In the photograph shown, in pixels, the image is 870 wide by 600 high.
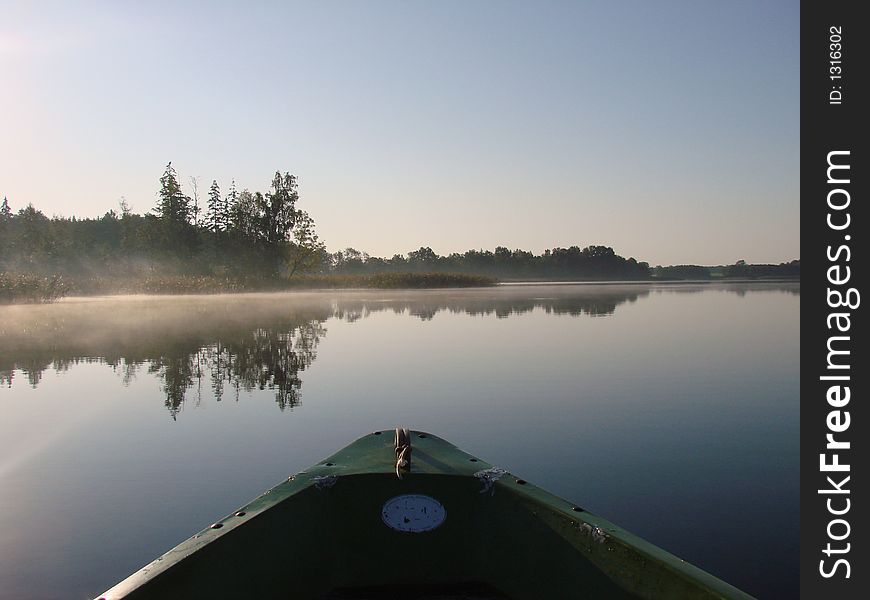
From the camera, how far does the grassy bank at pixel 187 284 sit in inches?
1324

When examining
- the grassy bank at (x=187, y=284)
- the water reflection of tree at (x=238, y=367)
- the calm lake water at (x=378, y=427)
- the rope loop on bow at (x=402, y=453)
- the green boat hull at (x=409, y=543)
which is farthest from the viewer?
the grassy bank at (x=187, y=284)

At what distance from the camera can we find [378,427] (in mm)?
8359

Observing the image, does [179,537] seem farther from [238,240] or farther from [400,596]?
[238,240]

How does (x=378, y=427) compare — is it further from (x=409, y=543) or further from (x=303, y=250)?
(x=303, y=250)

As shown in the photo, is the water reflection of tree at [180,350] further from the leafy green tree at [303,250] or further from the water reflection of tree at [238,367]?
the leafy green tree at [303,250]

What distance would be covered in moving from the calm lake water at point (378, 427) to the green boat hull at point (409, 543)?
1370 millimetres

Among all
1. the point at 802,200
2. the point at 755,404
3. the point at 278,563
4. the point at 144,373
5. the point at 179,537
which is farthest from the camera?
the point at 144,373

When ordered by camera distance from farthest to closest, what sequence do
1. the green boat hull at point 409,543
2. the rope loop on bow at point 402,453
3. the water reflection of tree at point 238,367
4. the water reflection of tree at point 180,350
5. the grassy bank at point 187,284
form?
1. the grassy bank at point 187,284
2. the water reflection of tree at point 180,350
3. the water reflection of tree at point 238,367
4. the rope loop on bow at point 402,453
5. the green boat hull at point 409,543

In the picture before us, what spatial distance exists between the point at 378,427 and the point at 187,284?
4856cm

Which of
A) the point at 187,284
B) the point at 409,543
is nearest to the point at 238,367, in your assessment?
the point at 409,543

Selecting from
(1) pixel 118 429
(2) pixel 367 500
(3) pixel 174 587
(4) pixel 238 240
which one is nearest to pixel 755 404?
(2) pixel 367 500

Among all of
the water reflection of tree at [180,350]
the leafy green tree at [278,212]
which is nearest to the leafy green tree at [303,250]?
the leafy green tree at [278,212]

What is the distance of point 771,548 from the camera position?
14.6 feet

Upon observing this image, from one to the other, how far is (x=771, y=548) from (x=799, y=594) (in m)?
0.58
